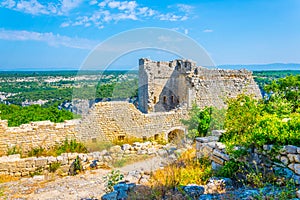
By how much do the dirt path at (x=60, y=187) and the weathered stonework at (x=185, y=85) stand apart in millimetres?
6851

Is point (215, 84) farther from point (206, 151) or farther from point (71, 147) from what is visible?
point (206, 151)

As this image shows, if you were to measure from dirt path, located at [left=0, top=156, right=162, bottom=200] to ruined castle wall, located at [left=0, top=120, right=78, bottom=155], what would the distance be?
1857 millimetres

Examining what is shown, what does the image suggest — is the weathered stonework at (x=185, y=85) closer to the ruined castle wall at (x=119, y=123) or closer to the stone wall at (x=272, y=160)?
the ruined castle wall at (x=119, y=123)

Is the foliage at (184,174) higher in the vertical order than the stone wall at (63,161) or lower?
higher

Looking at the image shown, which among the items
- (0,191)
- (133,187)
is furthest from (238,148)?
(0,191)

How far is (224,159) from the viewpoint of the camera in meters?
5.90

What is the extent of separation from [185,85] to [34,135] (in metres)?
8.38

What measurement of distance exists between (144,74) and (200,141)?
10616mm

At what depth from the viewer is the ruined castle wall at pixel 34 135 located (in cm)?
928

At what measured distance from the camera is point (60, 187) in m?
6.89

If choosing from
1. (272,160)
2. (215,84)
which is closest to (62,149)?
(272,160)

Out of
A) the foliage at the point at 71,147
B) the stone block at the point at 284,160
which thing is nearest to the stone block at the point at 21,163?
the foliage at the point at 71,147

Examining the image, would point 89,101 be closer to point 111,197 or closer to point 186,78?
point 186,78

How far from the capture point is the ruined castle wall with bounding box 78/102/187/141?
10.9 meters
